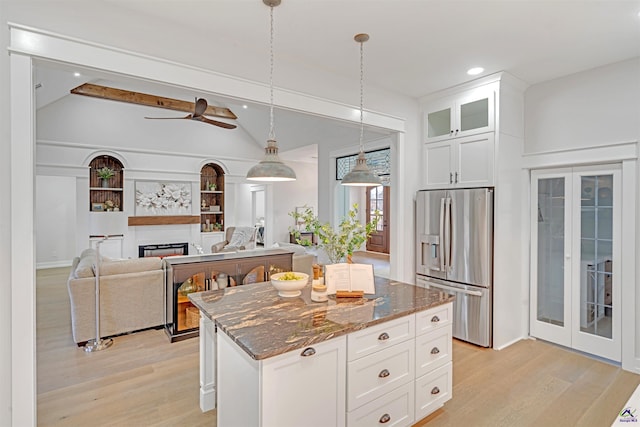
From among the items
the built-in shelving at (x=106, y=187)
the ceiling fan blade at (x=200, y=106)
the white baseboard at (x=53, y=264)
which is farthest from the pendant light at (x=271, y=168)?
the white baseboard at (x=53, y=264)

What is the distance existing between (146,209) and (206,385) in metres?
6.76

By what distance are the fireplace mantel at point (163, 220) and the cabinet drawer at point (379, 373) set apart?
24.8ft

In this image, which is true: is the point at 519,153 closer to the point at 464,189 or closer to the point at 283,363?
the point at 464,189

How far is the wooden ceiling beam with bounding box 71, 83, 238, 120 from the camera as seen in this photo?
6863 millimetres

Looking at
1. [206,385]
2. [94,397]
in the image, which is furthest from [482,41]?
[94,397]

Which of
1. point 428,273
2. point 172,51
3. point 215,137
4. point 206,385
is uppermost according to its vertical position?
point 215,137

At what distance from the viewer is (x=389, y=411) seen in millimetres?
2051

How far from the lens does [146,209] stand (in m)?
8.16

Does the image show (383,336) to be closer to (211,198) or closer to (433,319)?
(433,319)

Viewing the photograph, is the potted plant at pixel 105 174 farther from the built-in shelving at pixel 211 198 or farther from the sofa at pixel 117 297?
the sofa at pixel 117 297

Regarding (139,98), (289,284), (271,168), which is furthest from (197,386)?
(139,98)

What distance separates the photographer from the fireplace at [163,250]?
8.12 m

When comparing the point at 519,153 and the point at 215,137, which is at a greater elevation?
the point at 215,137

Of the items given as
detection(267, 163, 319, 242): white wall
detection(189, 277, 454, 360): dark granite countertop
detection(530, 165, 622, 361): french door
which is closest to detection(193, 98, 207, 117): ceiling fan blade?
detection(189, 277, 454, 360): dark granite countertop
